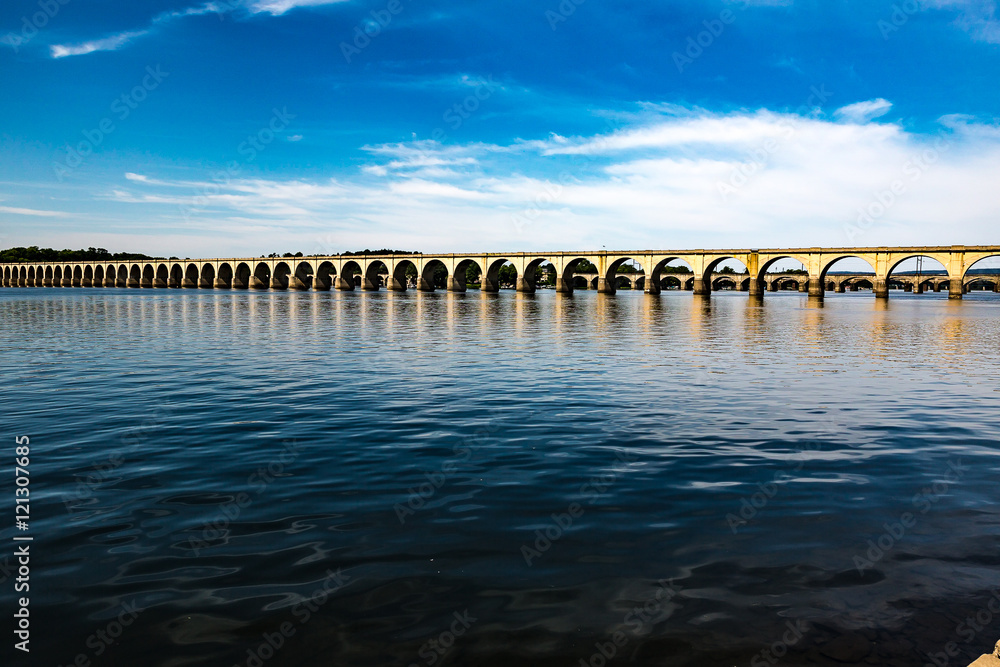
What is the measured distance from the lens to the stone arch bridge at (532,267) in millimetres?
93000

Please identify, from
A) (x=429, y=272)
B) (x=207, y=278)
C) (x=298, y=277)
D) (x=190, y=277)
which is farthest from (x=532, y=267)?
(x=190, y=277)

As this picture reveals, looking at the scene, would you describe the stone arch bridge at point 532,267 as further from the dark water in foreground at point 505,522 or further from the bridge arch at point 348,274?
the dark water in foreground at point 505,522

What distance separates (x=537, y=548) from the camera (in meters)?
6.04

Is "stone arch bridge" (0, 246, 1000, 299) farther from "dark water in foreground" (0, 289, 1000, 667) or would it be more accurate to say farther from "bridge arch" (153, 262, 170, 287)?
"dark water in foreground" (0, 289, 1000, 667)

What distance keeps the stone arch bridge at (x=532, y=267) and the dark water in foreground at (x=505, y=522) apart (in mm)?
91268

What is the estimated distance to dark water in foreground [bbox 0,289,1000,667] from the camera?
454cm

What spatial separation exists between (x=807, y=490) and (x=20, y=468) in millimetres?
10720

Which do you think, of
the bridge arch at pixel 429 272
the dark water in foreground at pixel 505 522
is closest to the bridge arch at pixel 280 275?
the bridge arch at pixel 429 272

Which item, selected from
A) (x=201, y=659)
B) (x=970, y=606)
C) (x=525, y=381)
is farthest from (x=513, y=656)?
(x=525, y=381)

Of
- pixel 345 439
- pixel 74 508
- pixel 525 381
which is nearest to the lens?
pixel 74 508

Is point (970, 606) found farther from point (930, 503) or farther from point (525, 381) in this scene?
point (525, 381)

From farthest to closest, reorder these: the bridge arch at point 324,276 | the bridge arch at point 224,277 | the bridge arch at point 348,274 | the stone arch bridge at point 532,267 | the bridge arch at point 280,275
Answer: the bridge arch at point 224,277, the bridge arch at point 280,275, the bridge arch at point 324,276, the bridge arch at point 348,274, the stone arch bridge at point 532,267

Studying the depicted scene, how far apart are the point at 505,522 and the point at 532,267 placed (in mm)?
116636

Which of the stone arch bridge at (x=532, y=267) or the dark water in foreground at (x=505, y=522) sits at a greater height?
the stone arch bridge at (x=532, y=267)
